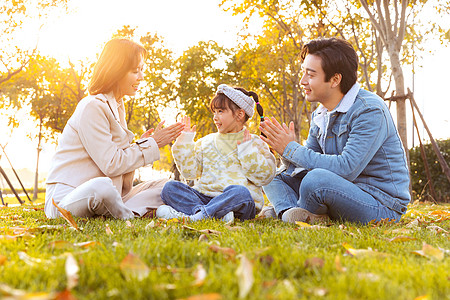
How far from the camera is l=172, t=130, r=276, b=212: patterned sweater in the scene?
4336 millimetres

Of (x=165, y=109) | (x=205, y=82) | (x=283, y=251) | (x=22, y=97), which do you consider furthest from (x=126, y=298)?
(x=165, y=109)

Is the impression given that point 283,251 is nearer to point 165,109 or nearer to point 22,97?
point 22,97

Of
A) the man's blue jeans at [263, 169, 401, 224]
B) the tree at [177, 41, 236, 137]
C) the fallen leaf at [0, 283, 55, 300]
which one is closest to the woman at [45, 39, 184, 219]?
the man's blue jeans at [263, 169, 401, 224]

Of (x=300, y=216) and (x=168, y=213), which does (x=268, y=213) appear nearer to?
(x=300, y=216)

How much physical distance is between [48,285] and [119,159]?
267cm

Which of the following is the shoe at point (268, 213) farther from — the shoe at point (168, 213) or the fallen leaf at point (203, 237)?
the fallen leaf at point (203, 237)

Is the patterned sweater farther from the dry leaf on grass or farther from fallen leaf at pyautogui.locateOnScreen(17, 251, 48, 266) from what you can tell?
fallen leaf at pyautogui.locateOnScreen(17, 251, 48, 266)

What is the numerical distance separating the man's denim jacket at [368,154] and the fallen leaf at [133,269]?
2.47 m

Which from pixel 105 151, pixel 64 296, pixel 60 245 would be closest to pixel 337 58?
pixel 105 151

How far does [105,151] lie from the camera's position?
158 inches

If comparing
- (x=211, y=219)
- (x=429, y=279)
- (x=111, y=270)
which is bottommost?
(x=211, y=219)

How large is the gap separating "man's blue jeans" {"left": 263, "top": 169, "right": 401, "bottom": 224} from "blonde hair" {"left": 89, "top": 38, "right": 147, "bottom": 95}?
216 cm

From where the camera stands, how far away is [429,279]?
1678mm

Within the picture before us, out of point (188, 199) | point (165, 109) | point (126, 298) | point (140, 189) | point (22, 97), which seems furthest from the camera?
point (165, 109)
